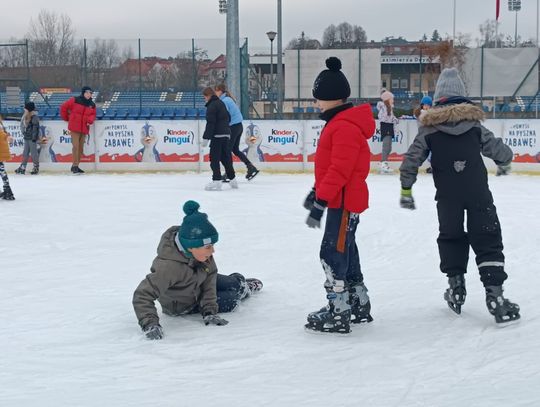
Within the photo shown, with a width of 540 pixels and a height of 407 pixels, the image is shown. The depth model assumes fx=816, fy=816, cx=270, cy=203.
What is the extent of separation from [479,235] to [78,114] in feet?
37.7

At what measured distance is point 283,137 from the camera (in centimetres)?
1491

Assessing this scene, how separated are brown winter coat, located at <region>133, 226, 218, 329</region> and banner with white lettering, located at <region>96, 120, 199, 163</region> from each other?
34.6 ft

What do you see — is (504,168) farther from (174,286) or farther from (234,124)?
(234,124)

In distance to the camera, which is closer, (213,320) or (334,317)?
(334,317)

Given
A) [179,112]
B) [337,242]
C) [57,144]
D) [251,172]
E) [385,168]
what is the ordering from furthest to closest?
[179,112], [57,144], [385,168], [251,172], [337,242]

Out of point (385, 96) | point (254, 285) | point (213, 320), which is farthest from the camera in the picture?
point (385, 96)

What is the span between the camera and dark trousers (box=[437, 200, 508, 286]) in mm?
4363

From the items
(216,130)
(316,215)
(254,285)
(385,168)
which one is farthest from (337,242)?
(385,168)

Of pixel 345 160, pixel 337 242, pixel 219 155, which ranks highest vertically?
pixel 345 160

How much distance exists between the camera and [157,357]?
3.90 m

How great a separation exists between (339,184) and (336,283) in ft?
1.81

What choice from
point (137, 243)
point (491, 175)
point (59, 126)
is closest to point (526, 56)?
point (491, 175)

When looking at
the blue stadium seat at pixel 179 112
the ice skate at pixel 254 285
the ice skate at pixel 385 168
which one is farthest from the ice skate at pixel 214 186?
the ice skate at pixel 254 285

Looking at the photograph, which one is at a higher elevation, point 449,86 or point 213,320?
point 449,86
